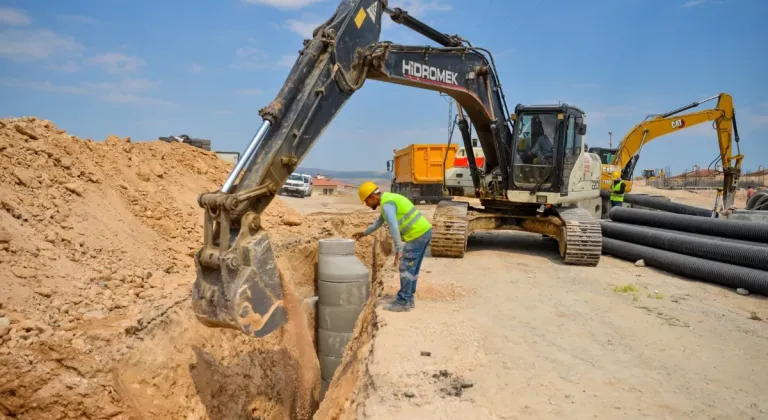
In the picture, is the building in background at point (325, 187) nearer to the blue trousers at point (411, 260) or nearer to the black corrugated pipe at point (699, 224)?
the black corrugated pipe at point (699, 224)

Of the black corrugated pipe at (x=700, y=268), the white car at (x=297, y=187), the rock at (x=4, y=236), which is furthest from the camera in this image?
the white car at (x=297, y=187)

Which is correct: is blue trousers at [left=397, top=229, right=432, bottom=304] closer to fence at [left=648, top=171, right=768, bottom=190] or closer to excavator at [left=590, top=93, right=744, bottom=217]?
excavator at [left=590, top=93, right=744, bottom=217]

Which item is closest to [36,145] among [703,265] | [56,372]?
[56,372]

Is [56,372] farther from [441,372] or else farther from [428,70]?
[428,70]

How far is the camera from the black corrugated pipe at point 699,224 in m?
8.57

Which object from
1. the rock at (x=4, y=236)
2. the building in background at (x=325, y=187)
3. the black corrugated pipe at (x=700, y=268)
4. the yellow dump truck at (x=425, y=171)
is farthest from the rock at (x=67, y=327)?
the building in background at (x=325, y=187)

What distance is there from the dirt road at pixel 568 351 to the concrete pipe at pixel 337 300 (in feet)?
4.17

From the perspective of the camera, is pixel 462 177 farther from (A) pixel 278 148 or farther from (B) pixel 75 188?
(B) pixel 75 188

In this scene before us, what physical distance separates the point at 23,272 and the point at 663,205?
14.5m

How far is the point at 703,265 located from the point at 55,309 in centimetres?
866

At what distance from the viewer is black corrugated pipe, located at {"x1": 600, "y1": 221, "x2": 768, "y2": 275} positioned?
25.5 ft

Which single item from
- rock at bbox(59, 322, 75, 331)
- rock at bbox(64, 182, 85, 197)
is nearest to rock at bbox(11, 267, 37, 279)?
rock at bbox(59, 322, 75, 331)

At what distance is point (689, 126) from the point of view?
15.4 meters

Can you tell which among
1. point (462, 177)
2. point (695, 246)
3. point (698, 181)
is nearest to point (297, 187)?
point (462, 177)
